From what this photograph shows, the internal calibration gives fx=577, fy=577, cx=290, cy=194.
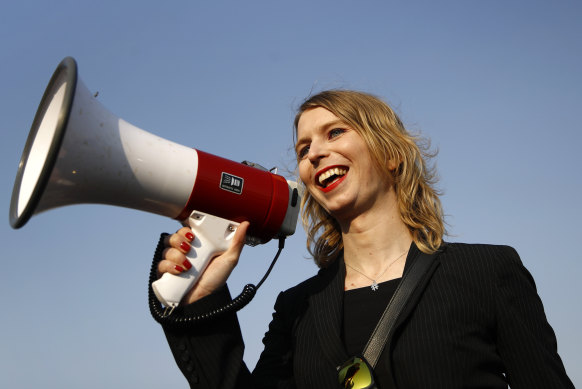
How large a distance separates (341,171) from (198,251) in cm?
87

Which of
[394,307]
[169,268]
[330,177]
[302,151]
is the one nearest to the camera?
[394,307]

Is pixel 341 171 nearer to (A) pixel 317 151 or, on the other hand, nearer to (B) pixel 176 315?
(A) pixel 317 151

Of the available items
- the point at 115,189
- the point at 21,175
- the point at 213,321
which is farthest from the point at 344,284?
the point at 21,175

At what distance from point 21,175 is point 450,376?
6.60 ft

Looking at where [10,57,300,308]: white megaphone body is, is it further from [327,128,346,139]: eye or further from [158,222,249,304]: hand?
[327,128,346,139]: eye

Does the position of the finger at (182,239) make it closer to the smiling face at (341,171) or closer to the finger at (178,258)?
the finger at (178,258)

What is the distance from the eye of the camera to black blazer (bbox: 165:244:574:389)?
2.40 meters

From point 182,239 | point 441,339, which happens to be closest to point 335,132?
point 182,239

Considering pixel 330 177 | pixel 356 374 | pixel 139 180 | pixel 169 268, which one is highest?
pixel 330 177

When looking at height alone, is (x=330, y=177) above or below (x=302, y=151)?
below

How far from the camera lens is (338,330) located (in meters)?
2.70

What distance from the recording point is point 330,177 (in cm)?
314

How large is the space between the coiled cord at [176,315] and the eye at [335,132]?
0.91 meters

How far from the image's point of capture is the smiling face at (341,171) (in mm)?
3033
